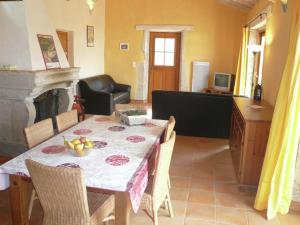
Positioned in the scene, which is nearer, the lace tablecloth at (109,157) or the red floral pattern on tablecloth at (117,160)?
the lace tablecloth at (109,157)

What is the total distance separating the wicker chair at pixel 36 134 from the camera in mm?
2463

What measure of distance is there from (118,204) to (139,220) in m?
0.94

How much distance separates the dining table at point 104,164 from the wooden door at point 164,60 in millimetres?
5672

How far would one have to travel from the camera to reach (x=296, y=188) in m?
2.91

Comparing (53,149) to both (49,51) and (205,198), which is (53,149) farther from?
(49,51)

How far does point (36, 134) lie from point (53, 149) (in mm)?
317

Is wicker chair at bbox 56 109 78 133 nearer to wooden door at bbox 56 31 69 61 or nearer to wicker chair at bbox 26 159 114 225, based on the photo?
wicker chair at bbox 26 159 114 225

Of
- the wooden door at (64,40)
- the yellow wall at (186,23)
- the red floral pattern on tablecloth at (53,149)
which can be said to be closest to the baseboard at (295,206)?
the red floral pattern on tablecloth at (53,149)

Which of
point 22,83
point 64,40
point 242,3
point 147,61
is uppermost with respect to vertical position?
point 242,3

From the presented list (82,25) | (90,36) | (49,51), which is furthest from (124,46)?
(49,51)

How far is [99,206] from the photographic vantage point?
2.10 meters

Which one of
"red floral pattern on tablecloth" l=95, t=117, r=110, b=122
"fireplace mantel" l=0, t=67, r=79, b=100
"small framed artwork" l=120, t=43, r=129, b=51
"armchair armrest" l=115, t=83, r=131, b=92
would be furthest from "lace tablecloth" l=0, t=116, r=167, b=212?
"small framed artwork" l=120, t=43, r=129, b=51

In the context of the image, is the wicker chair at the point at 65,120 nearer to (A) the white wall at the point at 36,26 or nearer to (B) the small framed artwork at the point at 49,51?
(A) the white wall at the point at 36,26

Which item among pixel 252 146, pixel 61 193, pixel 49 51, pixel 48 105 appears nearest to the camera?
pixel 61 193
